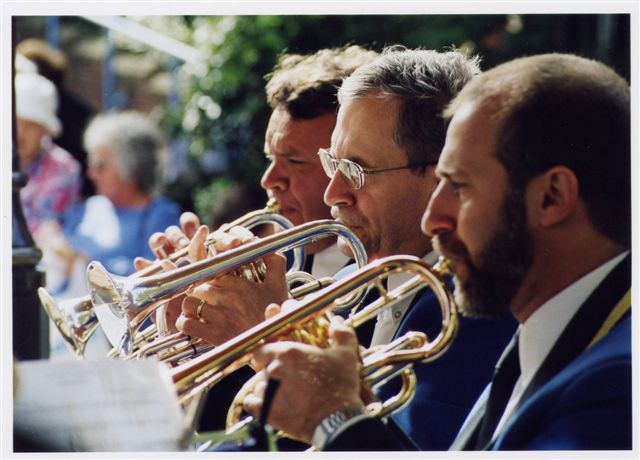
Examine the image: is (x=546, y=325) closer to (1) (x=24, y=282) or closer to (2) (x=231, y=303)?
(2) (x=231, y=303)

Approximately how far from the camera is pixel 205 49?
23.7 ft

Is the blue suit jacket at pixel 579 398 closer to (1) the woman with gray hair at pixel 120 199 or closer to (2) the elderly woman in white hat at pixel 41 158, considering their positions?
(1) the woman with gray hair at pixel 120 199

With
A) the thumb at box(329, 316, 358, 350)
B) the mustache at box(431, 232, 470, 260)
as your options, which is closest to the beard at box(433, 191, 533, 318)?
the mustache at box(431, 232, 470, 260)

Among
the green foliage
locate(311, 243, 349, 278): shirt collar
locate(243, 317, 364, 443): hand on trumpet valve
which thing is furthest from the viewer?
the green foliage

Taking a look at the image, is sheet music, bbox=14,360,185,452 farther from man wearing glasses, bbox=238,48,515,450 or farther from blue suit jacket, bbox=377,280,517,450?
man wearing glasses, bbox=238,48,515,450

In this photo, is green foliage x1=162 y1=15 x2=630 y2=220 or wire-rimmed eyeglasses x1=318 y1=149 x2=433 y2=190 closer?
wire-rimmed eyeglasses x1=318 y1=149 x2=433 y2=190

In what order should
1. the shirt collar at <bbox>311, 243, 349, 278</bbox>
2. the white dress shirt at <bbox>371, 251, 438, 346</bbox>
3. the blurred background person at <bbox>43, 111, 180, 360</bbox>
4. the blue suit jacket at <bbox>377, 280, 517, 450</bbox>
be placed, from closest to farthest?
the blue suit jacket at <bbox>377, 280, 517, 450</bbox>, the white dress shirt at <bbox>371, 251, 438, 346</bbox>, the shirt collar at <bbox>311, 243, 349, 278</bbox>, the blurred background person at <bbox>43, 111, 180, 360</bbox>

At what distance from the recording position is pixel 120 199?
6.59 meters

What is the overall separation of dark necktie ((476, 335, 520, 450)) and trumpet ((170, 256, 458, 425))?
135 mm

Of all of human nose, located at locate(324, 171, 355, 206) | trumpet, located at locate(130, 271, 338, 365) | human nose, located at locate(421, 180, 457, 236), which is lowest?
trumpet, located at locate(130, 271, 338, 365)

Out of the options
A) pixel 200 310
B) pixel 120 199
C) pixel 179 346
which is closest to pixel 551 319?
pixel 200 310

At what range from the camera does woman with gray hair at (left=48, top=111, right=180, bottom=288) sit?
6352mm

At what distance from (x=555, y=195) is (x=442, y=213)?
249mm

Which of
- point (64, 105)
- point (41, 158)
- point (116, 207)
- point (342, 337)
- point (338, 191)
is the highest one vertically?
point (338, 191)
